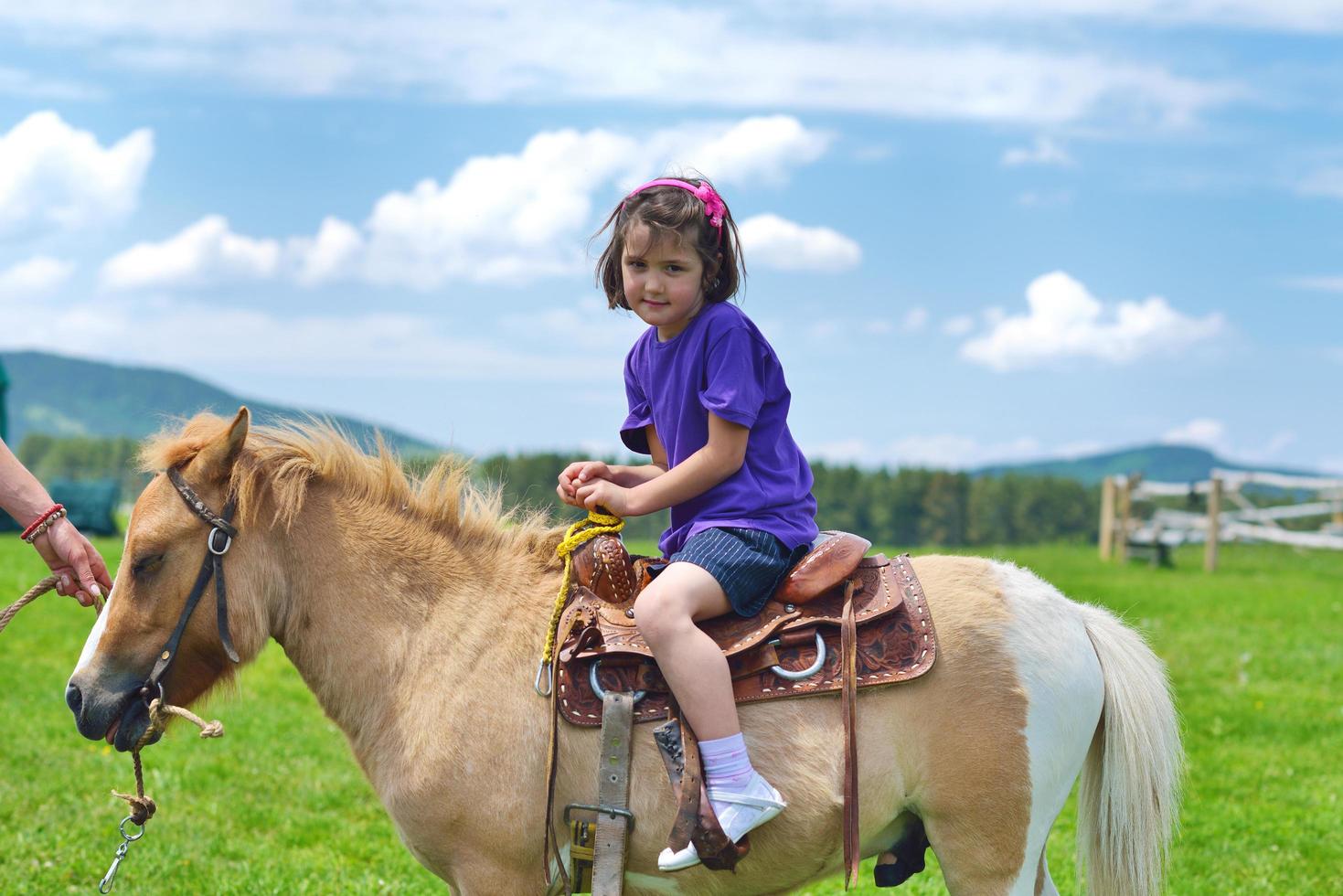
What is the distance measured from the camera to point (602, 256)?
3.80 metres

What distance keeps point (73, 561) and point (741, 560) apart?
2.48m

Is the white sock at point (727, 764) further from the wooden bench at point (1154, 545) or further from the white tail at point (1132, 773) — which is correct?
the wooden bench at point (1154, 545)

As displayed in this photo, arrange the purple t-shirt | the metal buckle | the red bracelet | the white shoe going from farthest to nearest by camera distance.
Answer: the red bracelet
the purple t-shirt
the metal buckle
the white shoe

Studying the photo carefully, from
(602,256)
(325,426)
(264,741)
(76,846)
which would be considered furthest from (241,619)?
(264,741)

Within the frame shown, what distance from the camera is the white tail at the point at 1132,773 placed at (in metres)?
3.56

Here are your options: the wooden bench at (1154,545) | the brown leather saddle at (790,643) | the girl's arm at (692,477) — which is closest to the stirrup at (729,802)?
the brown leather saddle at (790,643)

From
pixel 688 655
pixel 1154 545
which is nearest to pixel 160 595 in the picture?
pixel 688 655

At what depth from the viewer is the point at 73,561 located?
401 centimetres

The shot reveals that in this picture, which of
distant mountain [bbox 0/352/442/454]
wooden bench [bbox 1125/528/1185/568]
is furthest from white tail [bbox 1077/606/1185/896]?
distant mountain [bbox 0/352/442/454]

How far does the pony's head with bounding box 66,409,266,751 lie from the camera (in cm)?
342

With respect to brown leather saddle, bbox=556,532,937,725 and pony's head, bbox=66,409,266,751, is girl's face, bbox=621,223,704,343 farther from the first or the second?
pony's head, bbox=66,409,266,751

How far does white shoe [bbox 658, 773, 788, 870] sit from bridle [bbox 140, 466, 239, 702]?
156cm

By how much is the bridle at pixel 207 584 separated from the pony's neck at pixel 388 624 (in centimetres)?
17

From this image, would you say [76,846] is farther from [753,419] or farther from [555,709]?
[753,419]
